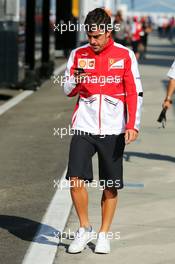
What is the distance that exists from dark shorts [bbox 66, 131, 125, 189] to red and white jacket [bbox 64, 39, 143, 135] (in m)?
0.06

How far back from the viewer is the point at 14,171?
37.8 ft

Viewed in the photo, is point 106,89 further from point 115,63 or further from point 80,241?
point 80,241

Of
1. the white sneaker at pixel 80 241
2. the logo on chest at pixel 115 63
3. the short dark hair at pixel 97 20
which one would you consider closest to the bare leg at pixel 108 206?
the white sneaker at pixel 80 241

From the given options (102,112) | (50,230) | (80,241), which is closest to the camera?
(102,112)

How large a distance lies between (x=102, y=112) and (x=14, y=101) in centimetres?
1397

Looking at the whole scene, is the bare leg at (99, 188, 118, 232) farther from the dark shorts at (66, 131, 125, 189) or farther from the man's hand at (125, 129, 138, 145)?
the man's hand at (125, 129, 138, 145)

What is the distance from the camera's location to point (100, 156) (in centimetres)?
746

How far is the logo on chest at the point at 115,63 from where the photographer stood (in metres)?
7.25

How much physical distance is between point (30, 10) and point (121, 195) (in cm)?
1587

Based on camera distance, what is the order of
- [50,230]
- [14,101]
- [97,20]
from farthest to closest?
1. [14,101]
2. [50,230]
3. [97,20]

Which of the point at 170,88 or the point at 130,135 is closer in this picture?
the point at 130,135

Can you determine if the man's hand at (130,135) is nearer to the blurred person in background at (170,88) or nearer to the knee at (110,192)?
the knee at (110,192)

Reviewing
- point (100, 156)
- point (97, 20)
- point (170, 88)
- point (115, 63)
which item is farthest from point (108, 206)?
point (170, 88)

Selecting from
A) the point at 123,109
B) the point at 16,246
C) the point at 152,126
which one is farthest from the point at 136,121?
the point at 152,126
